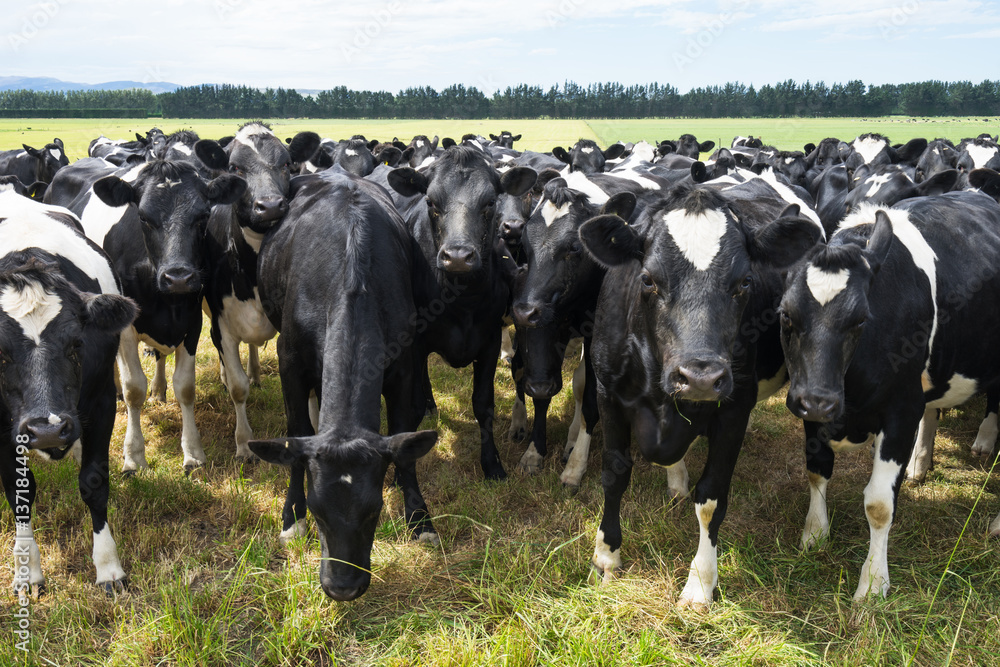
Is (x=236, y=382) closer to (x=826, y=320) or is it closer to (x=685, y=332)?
(x=685, y=332)

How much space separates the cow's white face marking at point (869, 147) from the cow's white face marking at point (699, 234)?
30.8ft

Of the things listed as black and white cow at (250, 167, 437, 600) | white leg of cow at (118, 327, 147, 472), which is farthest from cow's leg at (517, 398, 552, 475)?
white leg of cow at (118, 327, 147, 472)

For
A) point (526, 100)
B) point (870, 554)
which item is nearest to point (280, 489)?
point (870, 554)

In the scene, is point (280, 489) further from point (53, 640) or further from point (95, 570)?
point (53, 640)

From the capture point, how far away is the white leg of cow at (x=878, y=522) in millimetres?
3932

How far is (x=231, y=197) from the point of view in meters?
5.37

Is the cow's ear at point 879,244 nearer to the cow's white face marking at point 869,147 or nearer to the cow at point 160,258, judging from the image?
the cow at point 160,258

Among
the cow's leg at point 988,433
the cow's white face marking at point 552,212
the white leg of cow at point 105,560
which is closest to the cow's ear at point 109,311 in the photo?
the white leg of cow at point 105,560

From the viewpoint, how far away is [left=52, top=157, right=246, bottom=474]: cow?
17.2ft

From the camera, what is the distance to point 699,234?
3492 millimetres

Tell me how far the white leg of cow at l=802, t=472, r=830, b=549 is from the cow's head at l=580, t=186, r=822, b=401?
5.20ft

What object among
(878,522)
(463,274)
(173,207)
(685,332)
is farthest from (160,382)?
(878,522)

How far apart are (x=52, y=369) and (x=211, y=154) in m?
2.83

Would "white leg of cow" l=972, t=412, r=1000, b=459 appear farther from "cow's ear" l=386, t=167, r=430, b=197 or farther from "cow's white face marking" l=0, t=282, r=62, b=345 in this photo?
"cow's white face marking" l=0, t=282, r=62, b=345
